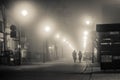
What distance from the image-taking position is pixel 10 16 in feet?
226

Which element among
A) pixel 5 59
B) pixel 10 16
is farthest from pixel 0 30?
pixel 5 59

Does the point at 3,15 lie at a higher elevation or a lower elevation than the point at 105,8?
lower

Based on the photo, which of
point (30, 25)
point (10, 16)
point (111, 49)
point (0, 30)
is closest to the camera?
point (111, 49)

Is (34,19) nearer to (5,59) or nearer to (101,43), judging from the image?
(5,59)

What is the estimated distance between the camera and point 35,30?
284 ft

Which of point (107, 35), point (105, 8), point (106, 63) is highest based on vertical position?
point (105, 8)

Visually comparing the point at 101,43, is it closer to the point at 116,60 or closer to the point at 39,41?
the point at 116,60

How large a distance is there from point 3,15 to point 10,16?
198 inches

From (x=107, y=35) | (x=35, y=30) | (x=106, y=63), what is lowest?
(x=106, y=63)

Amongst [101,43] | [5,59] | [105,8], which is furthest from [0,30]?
[105,8]

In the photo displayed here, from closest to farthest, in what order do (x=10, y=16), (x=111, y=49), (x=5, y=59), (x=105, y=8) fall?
(x=111, y=49) → (x=5, y=59) → (x=10, y=16) → (x=105, y=8)

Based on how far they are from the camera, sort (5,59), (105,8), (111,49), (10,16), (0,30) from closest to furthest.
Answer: (111,49), (5,59), (0,30), (10,16), (105,8)

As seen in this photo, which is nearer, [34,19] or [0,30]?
[0,30]

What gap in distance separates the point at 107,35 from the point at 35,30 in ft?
196
